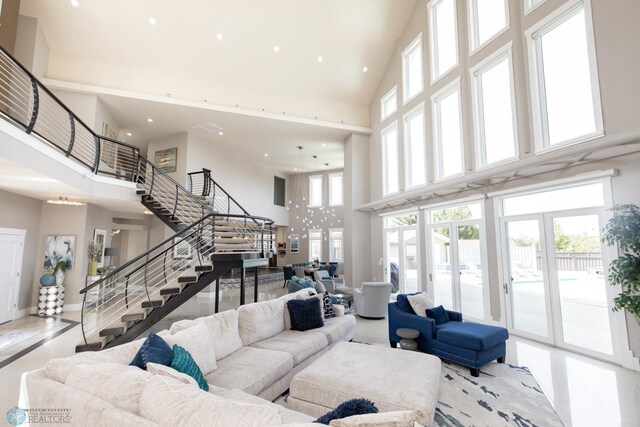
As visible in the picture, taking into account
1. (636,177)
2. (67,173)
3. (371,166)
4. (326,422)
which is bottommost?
(326,422)

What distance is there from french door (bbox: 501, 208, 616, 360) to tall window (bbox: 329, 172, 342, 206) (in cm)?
1057

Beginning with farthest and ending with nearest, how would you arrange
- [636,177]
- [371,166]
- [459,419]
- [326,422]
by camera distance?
[371,166], [636,177], [459,419], [326,422]

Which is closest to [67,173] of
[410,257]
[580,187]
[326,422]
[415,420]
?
[326,422]

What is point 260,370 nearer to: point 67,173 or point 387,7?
point 67,173

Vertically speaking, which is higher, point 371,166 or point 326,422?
point 371,166

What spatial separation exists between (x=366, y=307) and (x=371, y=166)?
5410 millimetres

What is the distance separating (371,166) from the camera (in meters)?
10.5

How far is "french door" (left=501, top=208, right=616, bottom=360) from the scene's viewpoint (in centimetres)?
440

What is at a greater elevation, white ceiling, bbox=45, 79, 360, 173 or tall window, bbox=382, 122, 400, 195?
white ceiling, bbox=45, 79, 360, 173

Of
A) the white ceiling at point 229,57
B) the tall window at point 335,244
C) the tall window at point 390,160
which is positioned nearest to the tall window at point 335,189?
the tall window at point 335,244

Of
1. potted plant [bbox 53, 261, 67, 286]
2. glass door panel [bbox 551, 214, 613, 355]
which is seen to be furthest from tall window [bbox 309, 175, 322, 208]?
glass door panel [bbox 551, 214, 613, 355]

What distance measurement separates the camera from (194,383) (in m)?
1.84

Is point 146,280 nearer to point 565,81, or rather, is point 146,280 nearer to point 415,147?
point 415,147

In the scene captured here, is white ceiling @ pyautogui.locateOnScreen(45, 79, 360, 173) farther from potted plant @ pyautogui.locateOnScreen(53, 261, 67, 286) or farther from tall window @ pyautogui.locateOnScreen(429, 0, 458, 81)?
potted plant @ pyautogui.locateOnScreen(53, 261, 67, 286)
